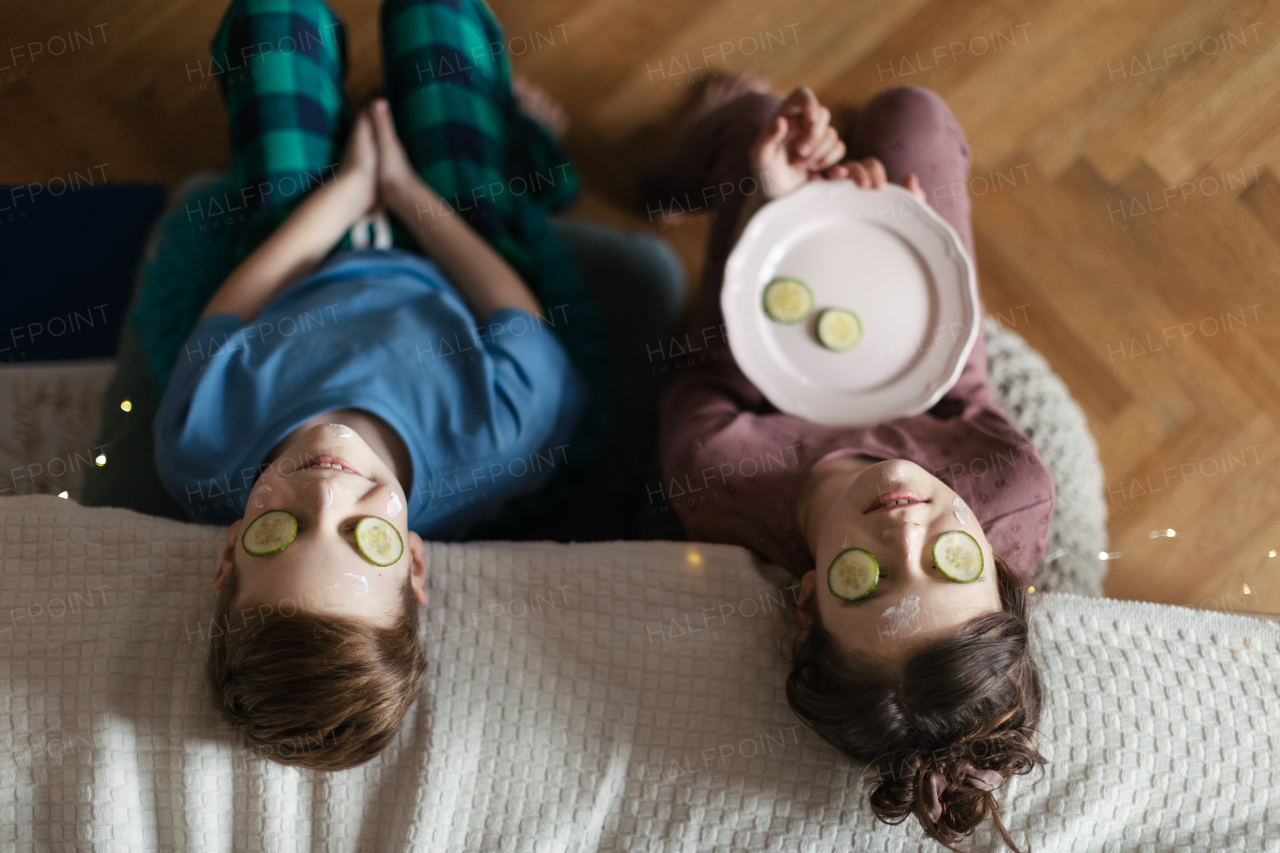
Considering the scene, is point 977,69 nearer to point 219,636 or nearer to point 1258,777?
point 1258,777

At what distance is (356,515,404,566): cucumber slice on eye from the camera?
0.80 metres

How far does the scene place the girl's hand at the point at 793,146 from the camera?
1036mm

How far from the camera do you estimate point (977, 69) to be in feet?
4.68

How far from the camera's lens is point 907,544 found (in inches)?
31.3

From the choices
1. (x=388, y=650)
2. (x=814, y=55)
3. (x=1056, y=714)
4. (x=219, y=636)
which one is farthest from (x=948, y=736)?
(x=814, y=55)

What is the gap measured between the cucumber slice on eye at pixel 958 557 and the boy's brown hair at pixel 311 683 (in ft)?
1.88

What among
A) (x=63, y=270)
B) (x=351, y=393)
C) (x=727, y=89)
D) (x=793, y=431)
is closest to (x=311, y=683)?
(x=351, y=393)

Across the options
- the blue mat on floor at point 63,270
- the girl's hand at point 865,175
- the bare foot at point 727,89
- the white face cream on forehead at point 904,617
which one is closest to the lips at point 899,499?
the white face cream on forehead at point 904,617

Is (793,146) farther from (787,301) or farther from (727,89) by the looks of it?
(727,89)

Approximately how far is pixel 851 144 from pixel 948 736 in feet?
2.94

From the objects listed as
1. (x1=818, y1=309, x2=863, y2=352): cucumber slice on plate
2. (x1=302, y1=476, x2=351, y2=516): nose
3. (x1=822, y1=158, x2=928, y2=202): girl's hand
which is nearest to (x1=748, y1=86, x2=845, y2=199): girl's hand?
(x1=822, y1=158, x2=928, y2=202): girl's hand

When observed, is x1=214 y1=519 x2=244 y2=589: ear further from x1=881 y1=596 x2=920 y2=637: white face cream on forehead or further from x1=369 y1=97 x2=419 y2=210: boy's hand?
x1=881 y1=596 x2=920 y2=637: white face cream on forehead

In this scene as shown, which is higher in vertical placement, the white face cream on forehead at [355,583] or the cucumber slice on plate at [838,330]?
the cucumber slice on plate at [838,330]

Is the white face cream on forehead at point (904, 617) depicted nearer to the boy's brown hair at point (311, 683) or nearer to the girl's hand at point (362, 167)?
the boy's brown hair at point (311, 683)
